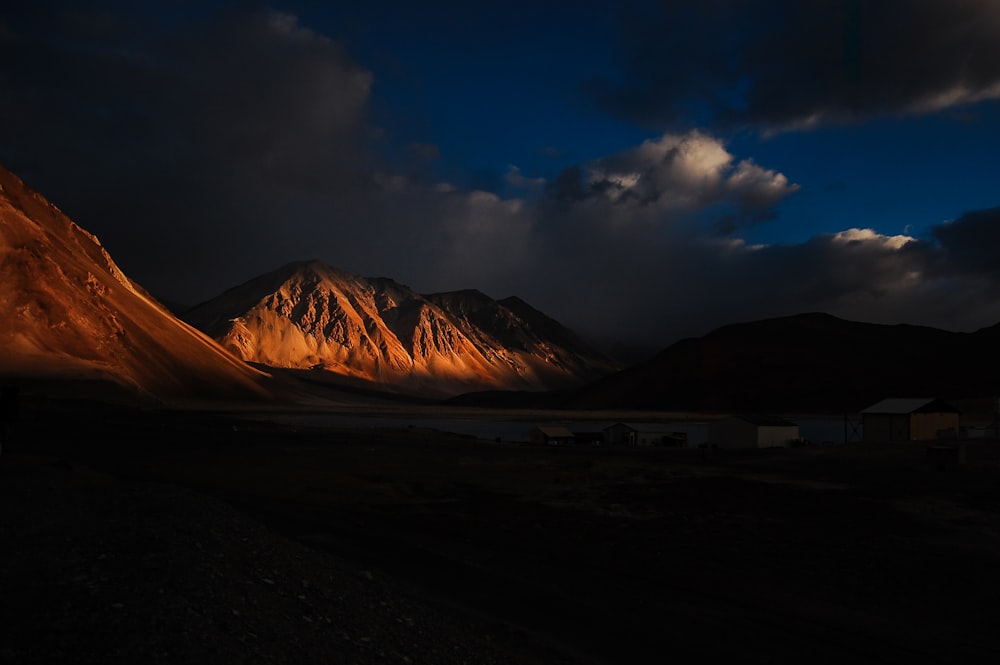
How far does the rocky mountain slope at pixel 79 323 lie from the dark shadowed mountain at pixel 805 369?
3636 inches

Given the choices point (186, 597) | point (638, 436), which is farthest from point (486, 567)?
point (638, 436)

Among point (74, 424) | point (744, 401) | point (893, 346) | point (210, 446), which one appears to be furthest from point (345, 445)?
point (893, 346)

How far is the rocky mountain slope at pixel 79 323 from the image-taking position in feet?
320

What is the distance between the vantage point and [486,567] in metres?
16.0

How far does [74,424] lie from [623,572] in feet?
184

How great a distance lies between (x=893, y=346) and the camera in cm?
17112

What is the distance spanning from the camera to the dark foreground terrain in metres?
7.34

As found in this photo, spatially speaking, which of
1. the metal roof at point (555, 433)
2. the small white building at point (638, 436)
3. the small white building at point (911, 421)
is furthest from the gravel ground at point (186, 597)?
the small white building at point (911, 421)

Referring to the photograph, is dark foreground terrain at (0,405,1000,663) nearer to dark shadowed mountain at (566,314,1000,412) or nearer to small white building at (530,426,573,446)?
small white building at (530,426,573,446)

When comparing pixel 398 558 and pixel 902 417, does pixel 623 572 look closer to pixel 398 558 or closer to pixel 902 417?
pixel 398 558

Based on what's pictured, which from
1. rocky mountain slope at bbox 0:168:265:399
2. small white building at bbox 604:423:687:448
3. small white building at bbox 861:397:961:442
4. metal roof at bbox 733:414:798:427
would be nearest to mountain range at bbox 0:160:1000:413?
rocky mountain slope at bbox 0:168:265:399

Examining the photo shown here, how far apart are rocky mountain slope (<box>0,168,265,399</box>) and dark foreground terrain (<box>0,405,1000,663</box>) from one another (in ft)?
239

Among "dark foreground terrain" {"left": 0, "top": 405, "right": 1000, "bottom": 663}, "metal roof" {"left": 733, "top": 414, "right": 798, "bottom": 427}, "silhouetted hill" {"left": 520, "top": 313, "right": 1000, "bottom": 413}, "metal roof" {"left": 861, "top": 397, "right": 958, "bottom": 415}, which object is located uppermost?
"silhouetted hill" {"left": 520, "top": 313, "right": 1000, "bottom": 413}

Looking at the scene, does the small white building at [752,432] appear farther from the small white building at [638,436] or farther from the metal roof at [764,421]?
the small white building at [638,436]
